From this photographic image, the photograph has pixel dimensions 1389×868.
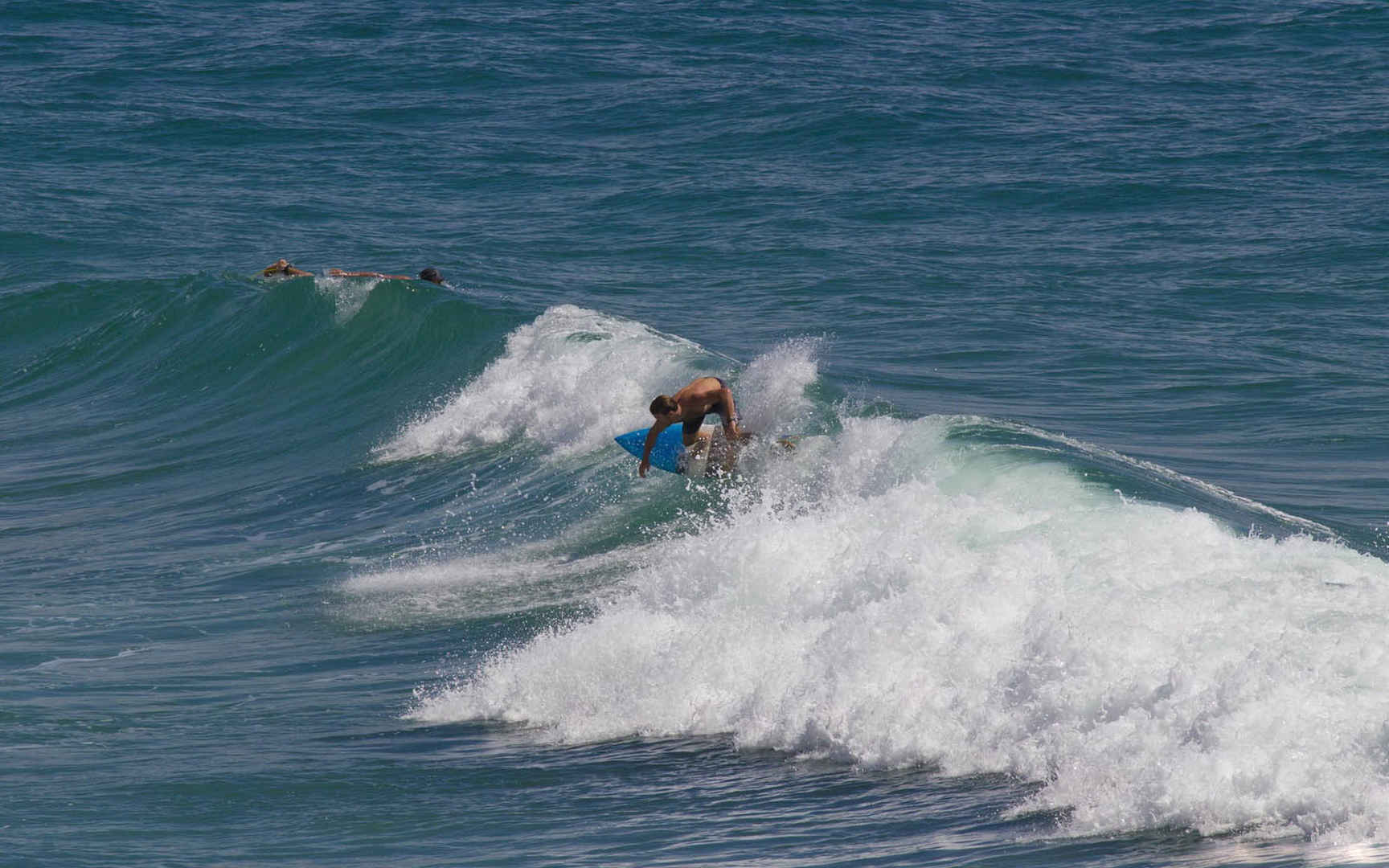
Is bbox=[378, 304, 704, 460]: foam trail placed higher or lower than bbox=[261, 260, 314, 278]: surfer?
lower

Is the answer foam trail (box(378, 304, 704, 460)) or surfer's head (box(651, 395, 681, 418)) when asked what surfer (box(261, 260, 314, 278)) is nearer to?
foam trail (box(378, 304, 704, 460))

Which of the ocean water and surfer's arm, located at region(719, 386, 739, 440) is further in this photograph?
surfer's arm, located at region(719, 386, 739, 440)

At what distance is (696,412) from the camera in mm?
13438

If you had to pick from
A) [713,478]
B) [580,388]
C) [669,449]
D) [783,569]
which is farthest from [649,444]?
[783,569]

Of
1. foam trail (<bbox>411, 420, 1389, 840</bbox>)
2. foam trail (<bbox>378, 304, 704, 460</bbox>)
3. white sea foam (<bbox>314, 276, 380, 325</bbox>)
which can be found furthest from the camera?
white sea foam (<bbox>314, 276, 380, 325</bbox>)

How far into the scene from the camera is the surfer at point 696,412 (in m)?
13.3

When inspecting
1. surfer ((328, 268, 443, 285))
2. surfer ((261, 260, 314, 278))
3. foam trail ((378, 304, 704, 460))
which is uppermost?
surfer ((328, 268, 443, 285))

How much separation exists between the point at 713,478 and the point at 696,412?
0.65 metres

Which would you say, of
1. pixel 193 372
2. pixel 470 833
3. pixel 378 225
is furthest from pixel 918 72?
pixel 470 833

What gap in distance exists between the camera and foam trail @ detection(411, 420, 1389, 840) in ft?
22.2

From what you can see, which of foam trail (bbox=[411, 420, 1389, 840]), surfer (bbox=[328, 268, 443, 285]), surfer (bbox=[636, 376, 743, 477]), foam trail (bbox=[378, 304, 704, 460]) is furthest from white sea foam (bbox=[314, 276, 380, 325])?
foam trail (bbox=[411, 420, 1389, 840])

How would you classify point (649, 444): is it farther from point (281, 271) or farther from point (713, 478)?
point (281, 271)

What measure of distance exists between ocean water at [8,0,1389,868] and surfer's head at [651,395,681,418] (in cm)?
88

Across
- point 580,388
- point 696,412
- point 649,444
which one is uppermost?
point 696,412
